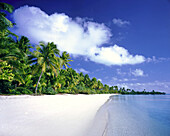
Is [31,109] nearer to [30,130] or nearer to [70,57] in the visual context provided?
[30,130]

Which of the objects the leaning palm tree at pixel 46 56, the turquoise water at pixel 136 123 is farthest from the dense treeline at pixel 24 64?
the turquoise water at pixel 136 123

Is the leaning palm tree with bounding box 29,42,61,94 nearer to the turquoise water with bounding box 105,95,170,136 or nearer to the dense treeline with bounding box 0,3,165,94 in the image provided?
the dense treeline with bounding box 0,3,165,94

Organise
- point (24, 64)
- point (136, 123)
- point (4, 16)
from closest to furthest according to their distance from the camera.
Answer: point (136, 123), point (4, 16), point (24, 64)

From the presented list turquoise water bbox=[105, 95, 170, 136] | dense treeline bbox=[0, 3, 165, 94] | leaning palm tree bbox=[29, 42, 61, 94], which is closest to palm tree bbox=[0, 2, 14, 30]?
dense treeline bbox=[0, 3, 165, 94]

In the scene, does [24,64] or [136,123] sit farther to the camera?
[24,64]

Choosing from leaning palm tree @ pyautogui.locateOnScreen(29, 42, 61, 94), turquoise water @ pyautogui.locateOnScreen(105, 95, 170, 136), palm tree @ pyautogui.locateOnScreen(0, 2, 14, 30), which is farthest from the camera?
leaning palm tree @ pyautogui.locateOnScreen(29, 42, 61, 94)

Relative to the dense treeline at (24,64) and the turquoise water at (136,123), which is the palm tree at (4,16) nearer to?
the dense treeline at (24,64)

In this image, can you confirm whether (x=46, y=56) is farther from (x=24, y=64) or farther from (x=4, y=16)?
(x=4, y=16)

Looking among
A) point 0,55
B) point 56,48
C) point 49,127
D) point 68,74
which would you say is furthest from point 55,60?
point 68,74

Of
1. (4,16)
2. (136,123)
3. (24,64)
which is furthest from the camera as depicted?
(24,64)

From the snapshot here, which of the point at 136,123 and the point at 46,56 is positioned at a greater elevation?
the point at 46,56

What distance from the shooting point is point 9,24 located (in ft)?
29.8

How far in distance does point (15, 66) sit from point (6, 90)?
108 inches

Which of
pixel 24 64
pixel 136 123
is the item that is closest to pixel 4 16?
pixel 24 64
